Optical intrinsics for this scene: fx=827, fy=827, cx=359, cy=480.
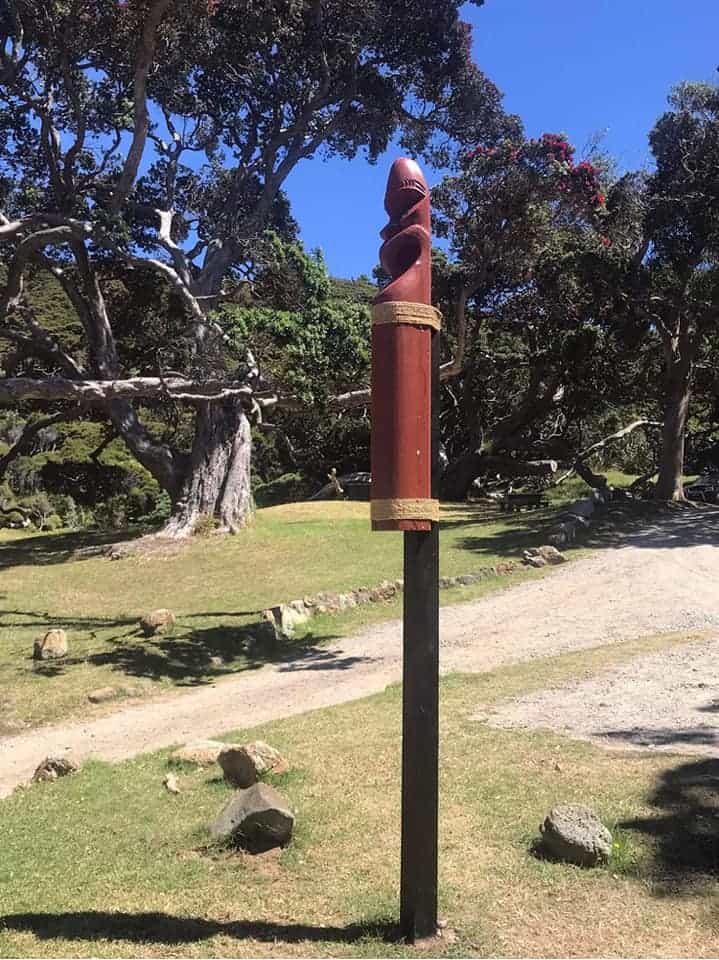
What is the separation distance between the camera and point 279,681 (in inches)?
358

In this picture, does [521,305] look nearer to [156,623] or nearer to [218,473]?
[218,473]

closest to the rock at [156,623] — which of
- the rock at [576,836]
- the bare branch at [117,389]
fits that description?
the bare branch at [117,389]

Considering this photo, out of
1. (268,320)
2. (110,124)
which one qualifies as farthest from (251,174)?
(268,320)

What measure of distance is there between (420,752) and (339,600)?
910cm

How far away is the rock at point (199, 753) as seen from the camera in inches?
247

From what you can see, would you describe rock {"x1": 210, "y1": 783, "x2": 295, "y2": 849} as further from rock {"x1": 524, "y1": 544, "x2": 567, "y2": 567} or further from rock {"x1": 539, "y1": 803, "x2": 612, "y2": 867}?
rock {"x1": 524, "y1": 544, "x2": 567, "y2": 567}

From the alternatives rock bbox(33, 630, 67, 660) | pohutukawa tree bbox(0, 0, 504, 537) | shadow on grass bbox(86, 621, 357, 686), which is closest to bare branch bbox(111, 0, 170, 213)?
pohutukawa tree bbox(0, 0, 504, 537)

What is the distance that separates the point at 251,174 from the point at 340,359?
12186 millimetres

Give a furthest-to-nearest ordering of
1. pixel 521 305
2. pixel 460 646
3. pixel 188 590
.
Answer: pixel 521 305, pixel 188 590, pixel 460 646

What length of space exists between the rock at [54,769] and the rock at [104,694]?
2.07 m

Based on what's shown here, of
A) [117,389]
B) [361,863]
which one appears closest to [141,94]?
[117,389]

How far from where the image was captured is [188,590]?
14305 mm

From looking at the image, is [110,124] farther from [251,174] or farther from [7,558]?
[7,558]

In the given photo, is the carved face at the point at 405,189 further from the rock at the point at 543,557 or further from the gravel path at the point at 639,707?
the rock at the point at 543,557
